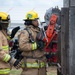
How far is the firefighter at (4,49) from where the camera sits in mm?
5516

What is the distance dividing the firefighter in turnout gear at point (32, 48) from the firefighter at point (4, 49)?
1.66 ft

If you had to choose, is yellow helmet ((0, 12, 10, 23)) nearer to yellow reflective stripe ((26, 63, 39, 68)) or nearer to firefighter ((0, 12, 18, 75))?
firefighter ((0, 12, 18, 75))

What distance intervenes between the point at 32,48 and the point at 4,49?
2.29 feet

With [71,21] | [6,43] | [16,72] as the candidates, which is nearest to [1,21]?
[6,43]

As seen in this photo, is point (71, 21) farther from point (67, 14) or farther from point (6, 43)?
point (6, 43)

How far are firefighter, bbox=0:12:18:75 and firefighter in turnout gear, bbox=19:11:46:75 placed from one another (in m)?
0.51

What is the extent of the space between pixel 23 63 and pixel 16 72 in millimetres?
4745

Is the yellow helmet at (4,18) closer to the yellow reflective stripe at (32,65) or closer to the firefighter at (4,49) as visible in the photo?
the firefighter at (4,49)

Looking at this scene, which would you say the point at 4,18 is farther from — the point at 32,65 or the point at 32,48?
the point at 32,65

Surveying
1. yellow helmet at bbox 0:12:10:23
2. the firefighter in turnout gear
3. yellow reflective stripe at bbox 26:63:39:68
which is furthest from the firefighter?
yellow reflective stripe at bbox 26:63:39:68

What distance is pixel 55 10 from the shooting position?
11.4 metres

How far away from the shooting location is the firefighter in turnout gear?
616cm

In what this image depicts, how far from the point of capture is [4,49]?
5641 mm

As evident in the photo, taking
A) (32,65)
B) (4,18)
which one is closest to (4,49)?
(4,18)
